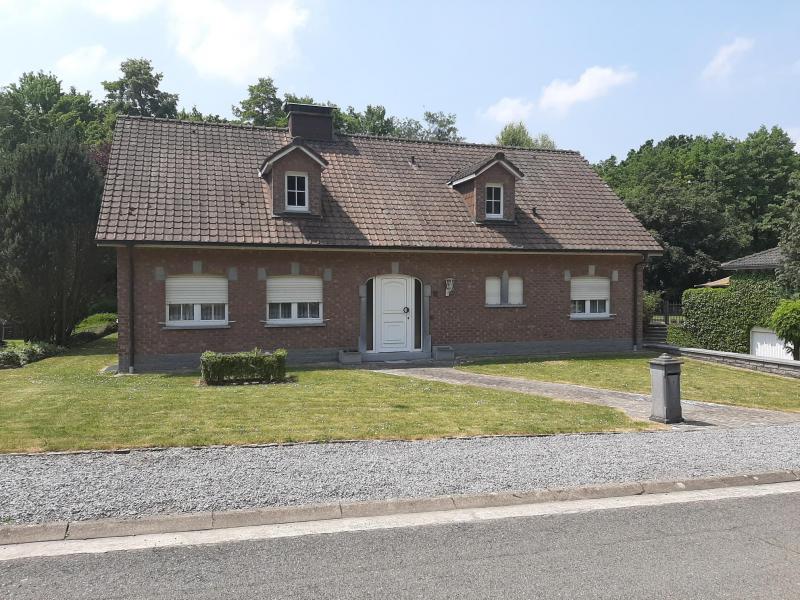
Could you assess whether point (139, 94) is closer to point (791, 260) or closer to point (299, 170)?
point (299, 170)

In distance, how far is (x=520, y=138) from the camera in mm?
54562

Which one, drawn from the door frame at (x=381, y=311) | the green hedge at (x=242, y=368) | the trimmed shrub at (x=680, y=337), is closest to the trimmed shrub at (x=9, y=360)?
the green hedge at (x=242, y=368)

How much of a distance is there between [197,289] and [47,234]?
803 cm

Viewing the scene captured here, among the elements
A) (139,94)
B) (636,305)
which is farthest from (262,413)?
(139,94)

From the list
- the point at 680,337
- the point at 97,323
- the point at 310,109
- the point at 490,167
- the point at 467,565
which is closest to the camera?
the point at 467,565

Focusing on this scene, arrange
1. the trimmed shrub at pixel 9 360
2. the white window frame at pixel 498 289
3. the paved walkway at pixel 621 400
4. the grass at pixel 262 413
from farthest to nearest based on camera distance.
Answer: the white window frame at pixel 498 289 < the trimmed shrub at pixel 9 360 < the paved walkway at pixel 621 400 < the grass at pixel 262 413

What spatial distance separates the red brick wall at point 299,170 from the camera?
1770 centimetres

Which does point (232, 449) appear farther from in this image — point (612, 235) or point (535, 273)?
point (612, 235)

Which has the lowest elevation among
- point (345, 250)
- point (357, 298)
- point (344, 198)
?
point (357, 298)

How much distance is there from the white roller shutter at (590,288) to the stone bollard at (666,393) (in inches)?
398

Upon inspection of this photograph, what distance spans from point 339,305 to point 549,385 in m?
6.49

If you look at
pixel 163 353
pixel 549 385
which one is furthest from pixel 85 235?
pixel 549 385

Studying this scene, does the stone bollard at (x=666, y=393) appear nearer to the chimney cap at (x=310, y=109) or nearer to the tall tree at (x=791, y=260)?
the chimney cap at (x=310, y=109)

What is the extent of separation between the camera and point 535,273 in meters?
19.7
